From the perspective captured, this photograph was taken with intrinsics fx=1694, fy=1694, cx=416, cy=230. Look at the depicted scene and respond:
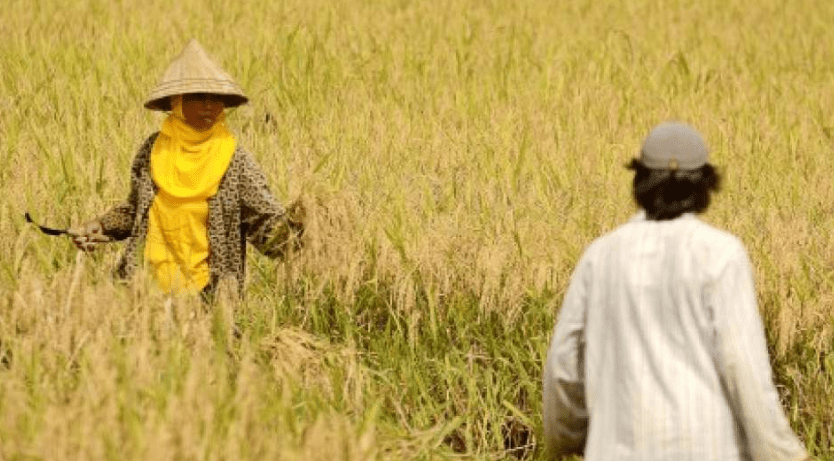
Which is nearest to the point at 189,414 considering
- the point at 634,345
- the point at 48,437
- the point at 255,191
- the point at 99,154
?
the point at 48,437

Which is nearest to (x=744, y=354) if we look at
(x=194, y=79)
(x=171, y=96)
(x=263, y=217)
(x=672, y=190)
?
(x=672, y=190)

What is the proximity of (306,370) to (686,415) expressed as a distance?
1.39 metres

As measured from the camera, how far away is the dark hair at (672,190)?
106 inches

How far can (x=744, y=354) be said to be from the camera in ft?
8.59

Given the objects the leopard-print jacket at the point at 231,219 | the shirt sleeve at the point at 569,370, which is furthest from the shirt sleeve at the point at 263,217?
the shirt sleeve at the point at 569,370

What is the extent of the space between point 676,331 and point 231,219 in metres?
1.70

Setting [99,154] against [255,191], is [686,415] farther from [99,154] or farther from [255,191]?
[99,154]

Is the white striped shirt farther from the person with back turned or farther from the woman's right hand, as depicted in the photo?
the woman's right hand

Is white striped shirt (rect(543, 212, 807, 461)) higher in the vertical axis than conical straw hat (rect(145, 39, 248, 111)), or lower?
lower

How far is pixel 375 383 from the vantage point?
4.20 m

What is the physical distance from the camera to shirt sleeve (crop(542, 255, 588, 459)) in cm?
278

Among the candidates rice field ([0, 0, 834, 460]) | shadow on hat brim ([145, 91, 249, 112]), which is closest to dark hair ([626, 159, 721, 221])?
rice field ([0, 0, 834, 460])

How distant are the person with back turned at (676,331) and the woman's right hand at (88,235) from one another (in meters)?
1.74

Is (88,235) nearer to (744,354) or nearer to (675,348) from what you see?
(675,348)
